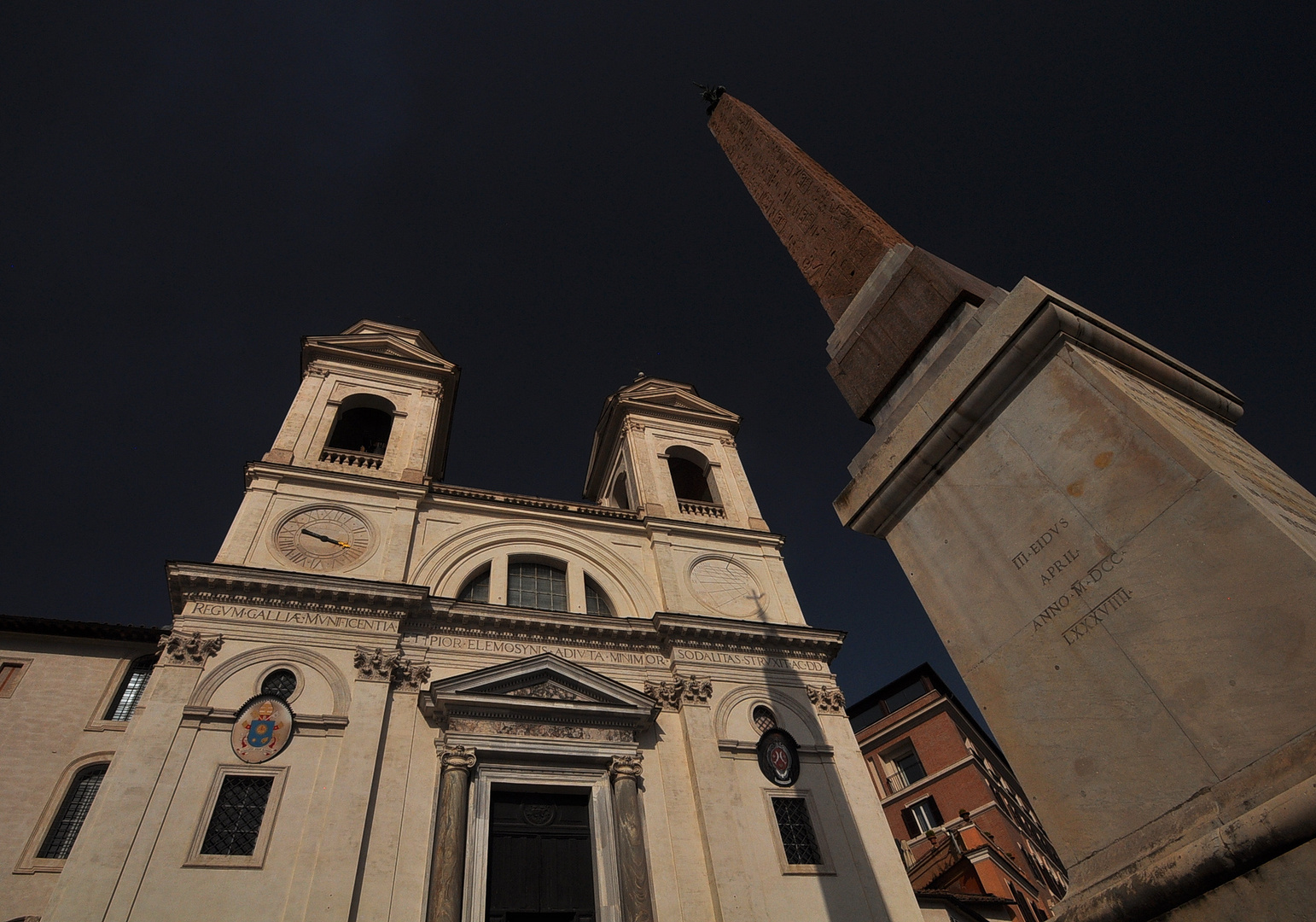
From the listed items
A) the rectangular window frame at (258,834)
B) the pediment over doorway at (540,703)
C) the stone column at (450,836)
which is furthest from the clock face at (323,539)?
the stone column at (450,836)

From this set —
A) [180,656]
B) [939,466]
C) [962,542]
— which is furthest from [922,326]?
[180,656]

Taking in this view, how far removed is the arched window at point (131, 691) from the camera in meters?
16.3

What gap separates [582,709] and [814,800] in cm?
531

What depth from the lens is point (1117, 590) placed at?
342cm

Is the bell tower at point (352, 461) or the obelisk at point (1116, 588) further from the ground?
the bell tower at point (352, 461)

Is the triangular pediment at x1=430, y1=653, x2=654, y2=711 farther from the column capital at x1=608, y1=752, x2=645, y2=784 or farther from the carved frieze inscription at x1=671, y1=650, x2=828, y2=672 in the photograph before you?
the carved frieze inscription at x1=671, y1=650, x2=828, y2=672

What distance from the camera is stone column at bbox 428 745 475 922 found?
38.6ft

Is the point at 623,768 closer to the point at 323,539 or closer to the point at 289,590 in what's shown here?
the point at 289,590

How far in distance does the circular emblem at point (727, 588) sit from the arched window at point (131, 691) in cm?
1294

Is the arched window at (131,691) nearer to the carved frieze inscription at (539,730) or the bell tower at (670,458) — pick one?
the carved frieze inscription at (539,730)

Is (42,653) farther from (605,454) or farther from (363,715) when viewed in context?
(605,454)

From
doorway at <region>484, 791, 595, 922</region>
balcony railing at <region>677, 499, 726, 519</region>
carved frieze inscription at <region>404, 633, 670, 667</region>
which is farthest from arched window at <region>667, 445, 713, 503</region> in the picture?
doorway at <region>484, 791, 595, 922</region>

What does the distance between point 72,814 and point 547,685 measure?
970 centimetres

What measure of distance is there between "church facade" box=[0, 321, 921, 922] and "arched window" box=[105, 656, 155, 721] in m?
0.07
